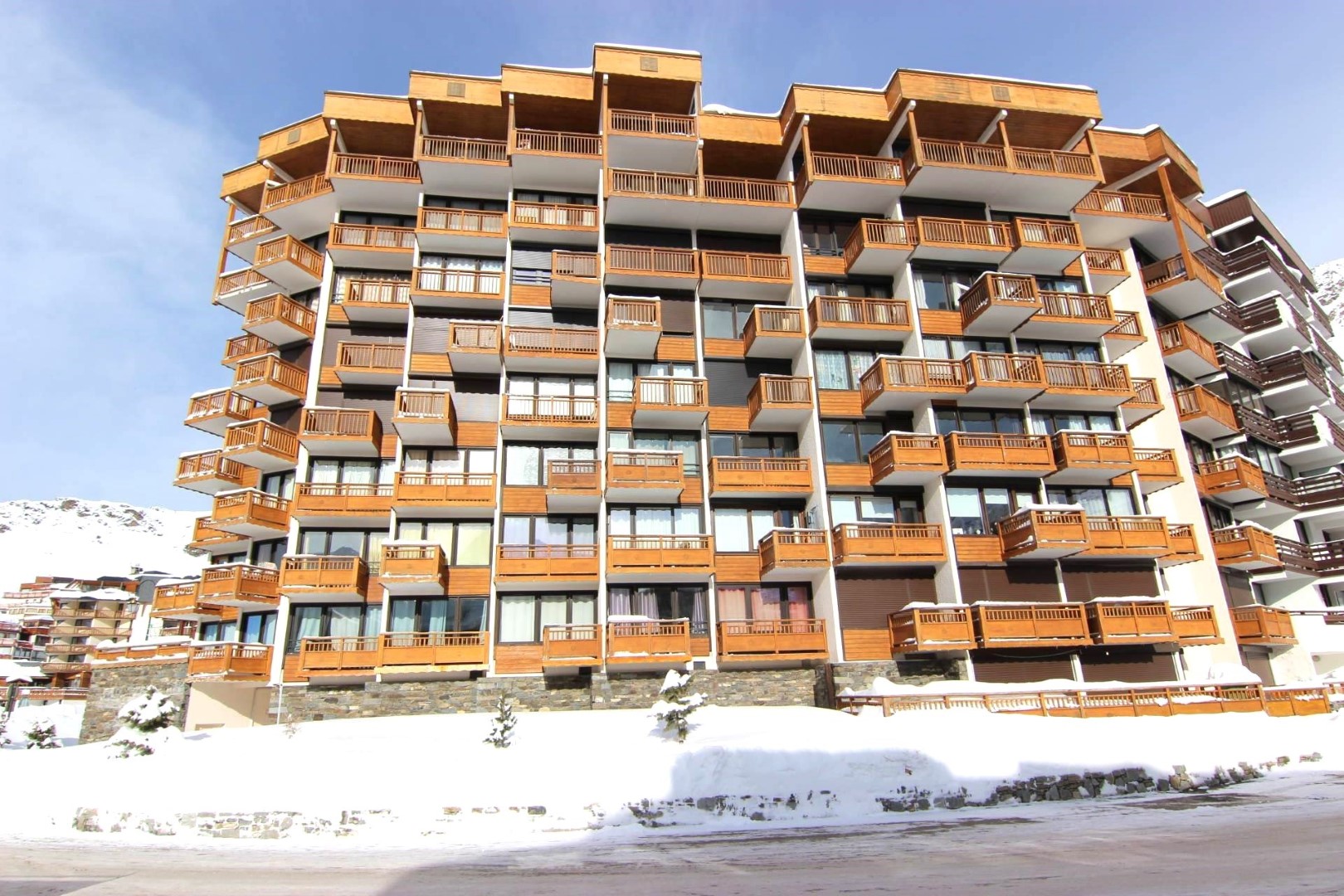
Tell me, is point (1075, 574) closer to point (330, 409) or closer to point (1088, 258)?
point (1088, 258)

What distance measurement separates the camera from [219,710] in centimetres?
2745

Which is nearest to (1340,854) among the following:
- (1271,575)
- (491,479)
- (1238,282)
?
(491,479)

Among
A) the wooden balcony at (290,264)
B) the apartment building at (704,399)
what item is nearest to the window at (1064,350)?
the apartment building at (704,399)

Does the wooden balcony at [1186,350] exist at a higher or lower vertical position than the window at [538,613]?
higher

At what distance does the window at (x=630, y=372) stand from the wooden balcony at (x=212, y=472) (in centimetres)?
1578

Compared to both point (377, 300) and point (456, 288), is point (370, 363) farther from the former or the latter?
point (456, 288)

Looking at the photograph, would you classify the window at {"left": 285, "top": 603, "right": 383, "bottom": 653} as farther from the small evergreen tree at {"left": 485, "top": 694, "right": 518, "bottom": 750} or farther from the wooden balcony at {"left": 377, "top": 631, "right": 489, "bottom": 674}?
the small evergreen tree at {"left": 485, "top": 694, "right": 518, "bottom": 750}

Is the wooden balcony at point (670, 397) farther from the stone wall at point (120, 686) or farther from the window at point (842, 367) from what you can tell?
the stone wall at point (120, 686)

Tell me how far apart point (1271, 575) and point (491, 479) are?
38.2 m

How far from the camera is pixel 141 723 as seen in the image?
1725cm

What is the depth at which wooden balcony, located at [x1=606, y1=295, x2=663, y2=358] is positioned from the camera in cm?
2888

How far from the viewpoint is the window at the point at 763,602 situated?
2792cm

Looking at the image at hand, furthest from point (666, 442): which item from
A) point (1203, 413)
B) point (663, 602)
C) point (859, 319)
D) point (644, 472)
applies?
point (1203, 413)

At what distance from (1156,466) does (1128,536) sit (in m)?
4.94
